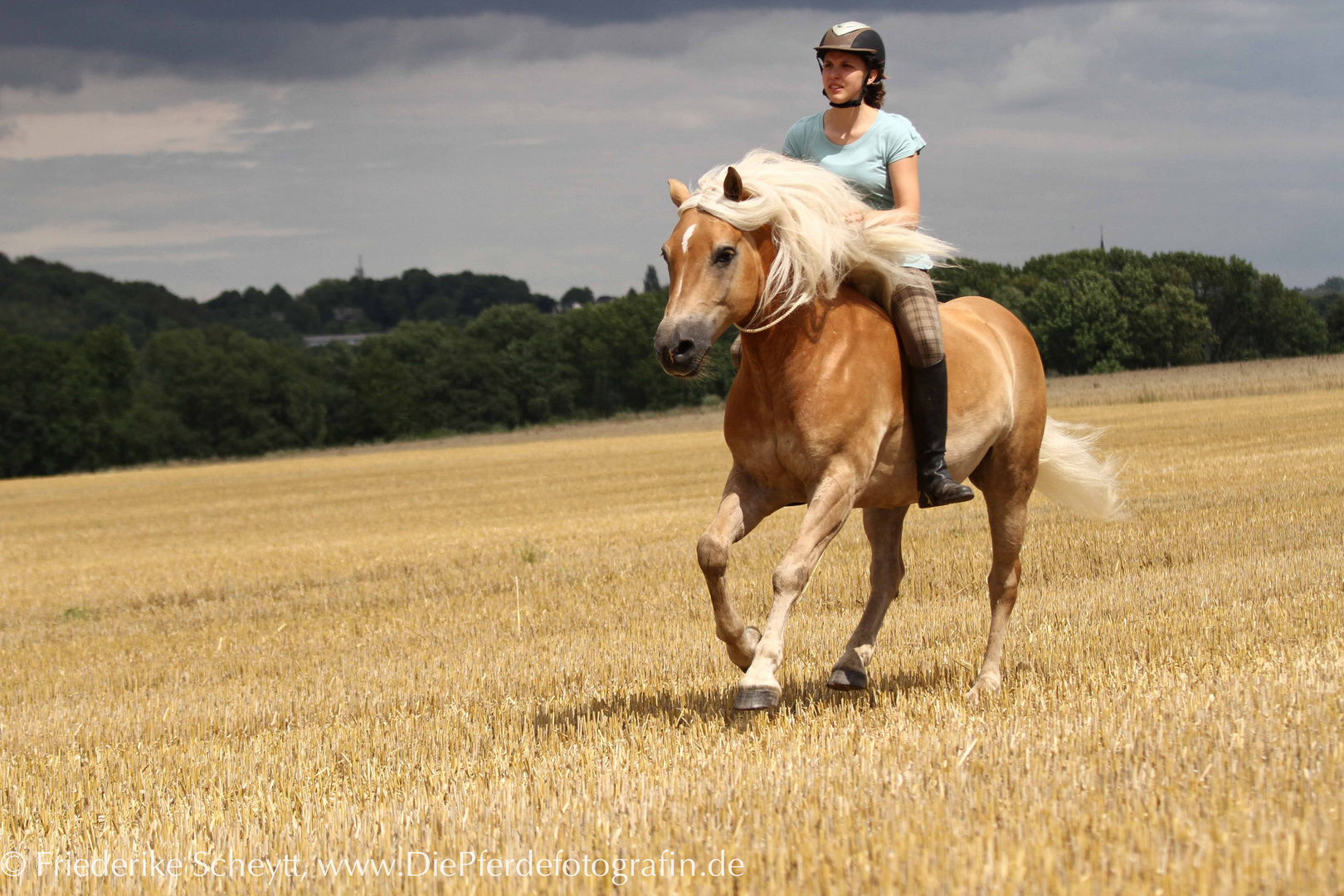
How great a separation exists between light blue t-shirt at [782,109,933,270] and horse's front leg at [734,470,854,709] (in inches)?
51.8

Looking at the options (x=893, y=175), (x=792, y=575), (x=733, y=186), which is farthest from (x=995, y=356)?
(x=792, y=575)

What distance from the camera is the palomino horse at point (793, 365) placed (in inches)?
191

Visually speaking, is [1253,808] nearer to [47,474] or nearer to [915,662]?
[915,662]

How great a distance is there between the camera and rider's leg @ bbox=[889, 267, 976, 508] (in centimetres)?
552

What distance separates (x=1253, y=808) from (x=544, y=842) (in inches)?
78.8

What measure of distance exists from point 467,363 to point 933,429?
9153 cm

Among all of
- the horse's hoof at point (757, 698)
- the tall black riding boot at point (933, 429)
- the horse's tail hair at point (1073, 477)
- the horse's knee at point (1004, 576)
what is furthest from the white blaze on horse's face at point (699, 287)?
the horse's tail hair at point (1073, 477)

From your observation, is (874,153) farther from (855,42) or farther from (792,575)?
(792,575)

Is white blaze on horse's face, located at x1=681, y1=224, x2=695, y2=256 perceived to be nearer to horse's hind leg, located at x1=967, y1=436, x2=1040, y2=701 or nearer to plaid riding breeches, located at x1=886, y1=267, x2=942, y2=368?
plaid riding breeches, located at x1=886, y1=267, x2=942, y2=368

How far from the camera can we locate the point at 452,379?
95.2 m

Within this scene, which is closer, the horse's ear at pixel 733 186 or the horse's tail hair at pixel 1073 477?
the horse's ear at pixel 733 186

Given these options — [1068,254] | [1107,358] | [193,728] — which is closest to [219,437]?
[1107,358]

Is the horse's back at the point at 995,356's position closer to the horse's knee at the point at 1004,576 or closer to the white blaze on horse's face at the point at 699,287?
the horse's knee at the point at 1004,576

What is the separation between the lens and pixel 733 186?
4.99m
